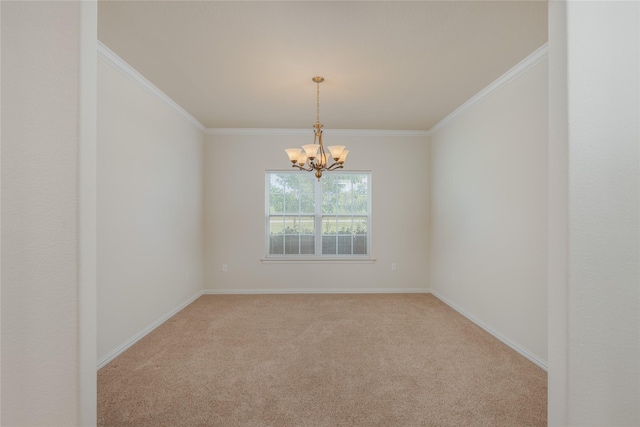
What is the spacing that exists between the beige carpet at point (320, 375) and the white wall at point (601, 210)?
1118 millimetres

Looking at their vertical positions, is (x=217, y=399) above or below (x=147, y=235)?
below

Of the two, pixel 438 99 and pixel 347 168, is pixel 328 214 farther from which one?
pixel 438 99

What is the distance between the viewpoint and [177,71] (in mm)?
2859

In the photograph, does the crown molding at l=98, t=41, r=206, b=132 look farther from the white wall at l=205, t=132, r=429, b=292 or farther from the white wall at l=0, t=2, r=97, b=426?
the white wall at l=0, t=2, r=97, b=426

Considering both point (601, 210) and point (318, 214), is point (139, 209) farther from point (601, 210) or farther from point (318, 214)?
point (601, 210)

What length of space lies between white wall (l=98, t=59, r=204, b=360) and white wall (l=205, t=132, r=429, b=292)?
58 cm

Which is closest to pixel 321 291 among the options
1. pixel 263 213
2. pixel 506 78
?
pixel 263 213

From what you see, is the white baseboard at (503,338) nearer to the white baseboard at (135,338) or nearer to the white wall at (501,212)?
the white wall at (501,212)

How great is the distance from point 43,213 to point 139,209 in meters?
2.30

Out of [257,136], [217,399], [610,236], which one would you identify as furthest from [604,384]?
[257,136]

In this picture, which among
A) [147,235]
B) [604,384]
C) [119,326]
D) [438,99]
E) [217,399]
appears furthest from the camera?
[438,99]

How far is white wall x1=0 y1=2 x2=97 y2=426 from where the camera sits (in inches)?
38.4

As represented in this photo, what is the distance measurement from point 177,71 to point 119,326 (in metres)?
2.48

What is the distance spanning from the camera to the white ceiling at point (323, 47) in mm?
1984
